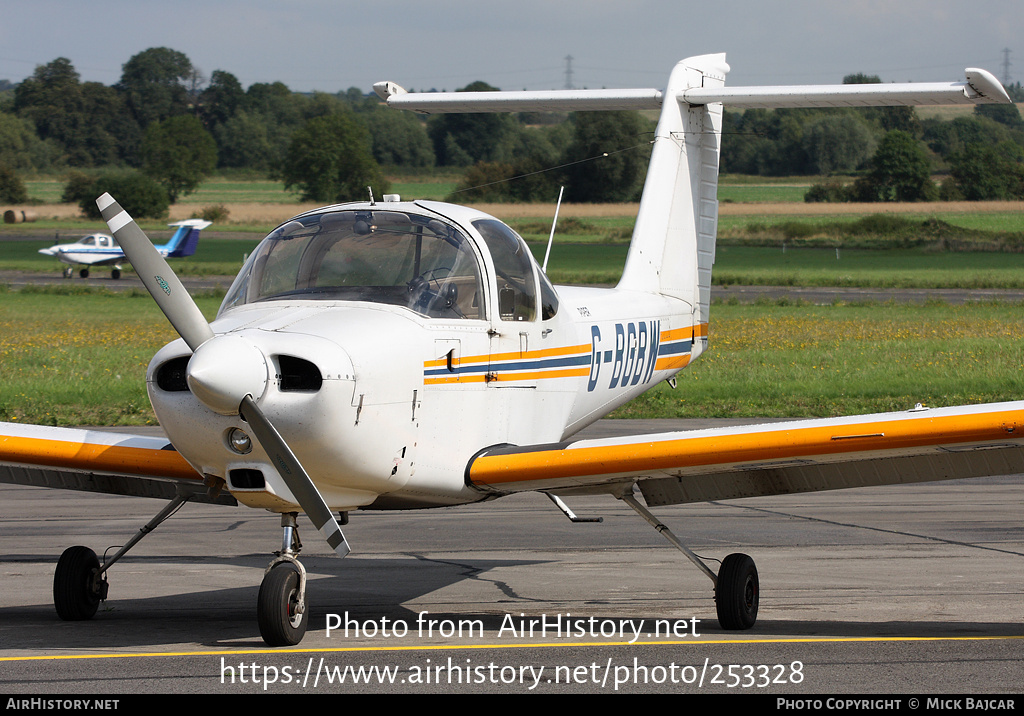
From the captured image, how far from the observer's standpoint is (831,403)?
18328mm

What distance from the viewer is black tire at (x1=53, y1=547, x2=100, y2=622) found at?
734cm

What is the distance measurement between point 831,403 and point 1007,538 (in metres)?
8.75

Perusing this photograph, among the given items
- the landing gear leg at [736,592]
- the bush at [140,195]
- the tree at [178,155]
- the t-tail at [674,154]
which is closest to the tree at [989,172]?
the bush at [140,195]

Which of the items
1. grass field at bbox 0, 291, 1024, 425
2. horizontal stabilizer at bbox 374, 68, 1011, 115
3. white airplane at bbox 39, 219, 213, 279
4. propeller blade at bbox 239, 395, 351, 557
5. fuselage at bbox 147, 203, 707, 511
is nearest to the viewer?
propeller blade at bbox 239, 395, 351, 557

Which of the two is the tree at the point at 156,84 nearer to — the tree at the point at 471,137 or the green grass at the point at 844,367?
the tree at the point at 471,137

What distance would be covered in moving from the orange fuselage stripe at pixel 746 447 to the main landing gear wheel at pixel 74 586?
2534mm

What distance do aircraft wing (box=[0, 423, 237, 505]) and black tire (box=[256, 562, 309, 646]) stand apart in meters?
1.00

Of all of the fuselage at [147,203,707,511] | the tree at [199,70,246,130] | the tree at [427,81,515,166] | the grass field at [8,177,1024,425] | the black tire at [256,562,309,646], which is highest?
the tree at [199,70,246,130]

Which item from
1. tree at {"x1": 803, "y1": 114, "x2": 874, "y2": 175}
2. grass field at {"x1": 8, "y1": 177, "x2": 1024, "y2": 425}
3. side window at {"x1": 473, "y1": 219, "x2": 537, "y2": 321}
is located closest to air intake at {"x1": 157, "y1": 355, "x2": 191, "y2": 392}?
side window at {"x1": 473, "y1": 219, "x2": 537, "y2": 321}

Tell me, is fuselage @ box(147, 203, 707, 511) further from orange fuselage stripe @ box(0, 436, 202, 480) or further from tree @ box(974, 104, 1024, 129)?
tree @ box(974, 104, 1024, 129)

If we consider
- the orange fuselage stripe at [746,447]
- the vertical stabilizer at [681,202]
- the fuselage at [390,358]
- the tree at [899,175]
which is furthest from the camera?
the tree at [899,175]

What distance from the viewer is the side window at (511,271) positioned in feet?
24.7

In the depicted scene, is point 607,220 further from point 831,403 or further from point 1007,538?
point 1007,538

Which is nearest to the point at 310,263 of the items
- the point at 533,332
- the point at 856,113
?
the point at 533,332
